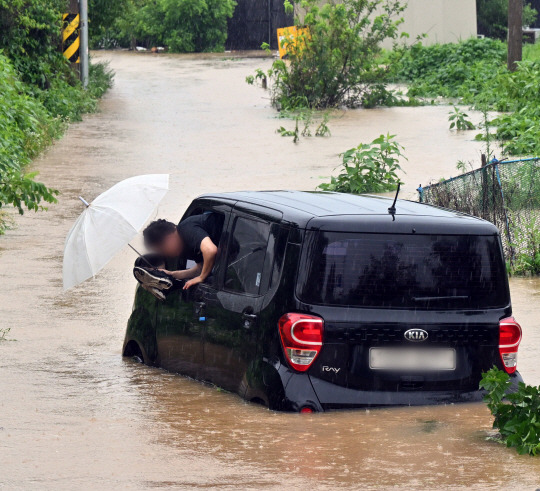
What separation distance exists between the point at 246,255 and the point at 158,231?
36.5 inches

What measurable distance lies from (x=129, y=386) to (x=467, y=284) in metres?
2.59

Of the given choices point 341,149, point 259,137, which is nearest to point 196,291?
point 341,149

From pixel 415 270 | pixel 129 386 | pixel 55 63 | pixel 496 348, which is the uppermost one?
pixel 55 63

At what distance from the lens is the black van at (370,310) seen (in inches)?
248

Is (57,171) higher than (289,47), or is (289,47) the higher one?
(289,47)

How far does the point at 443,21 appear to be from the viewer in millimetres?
46594

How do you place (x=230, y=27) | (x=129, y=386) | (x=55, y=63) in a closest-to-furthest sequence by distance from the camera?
(x=129, y=386) → (x=55, y=63) → (x=230, y=27)

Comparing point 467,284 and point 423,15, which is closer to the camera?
point 467,284

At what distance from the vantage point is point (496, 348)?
654cm

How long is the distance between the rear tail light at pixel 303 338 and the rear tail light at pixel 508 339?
1106mm

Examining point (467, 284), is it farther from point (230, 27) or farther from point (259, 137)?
point (230, 27)

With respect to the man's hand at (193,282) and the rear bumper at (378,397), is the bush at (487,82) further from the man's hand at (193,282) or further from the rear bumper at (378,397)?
the rear bumper at (378,397)

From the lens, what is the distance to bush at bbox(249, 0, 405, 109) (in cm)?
2961

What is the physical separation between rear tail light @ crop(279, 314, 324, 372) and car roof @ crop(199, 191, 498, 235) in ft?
1.73
